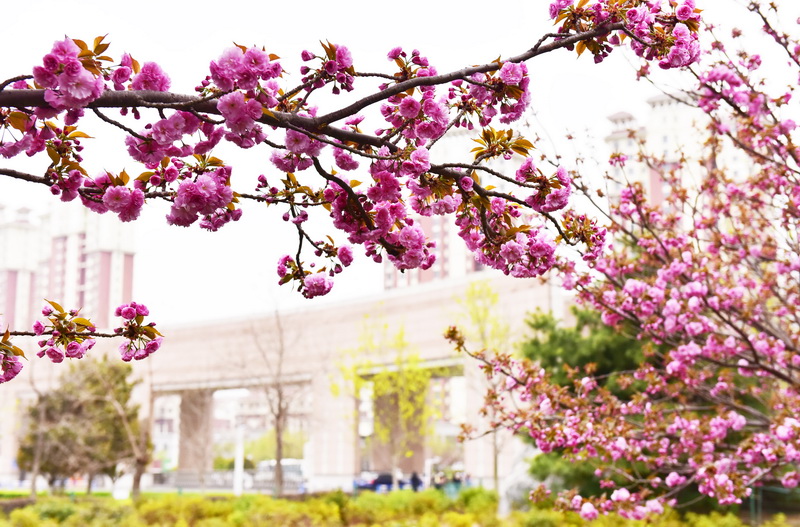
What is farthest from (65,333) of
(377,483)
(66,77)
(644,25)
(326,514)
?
(377,483)

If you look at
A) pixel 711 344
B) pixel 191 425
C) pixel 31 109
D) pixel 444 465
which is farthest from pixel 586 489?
pixel 444 465

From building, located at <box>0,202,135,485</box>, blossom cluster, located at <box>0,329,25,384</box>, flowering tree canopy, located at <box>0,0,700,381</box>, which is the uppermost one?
building, located at <box>0,202,135,485</box>

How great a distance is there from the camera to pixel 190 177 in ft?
10.3

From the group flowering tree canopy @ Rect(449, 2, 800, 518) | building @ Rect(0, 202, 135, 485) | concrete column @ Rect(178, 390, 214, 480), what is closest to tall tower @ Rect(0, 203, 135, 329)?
building @ Rect(0, 202, 135, 485)

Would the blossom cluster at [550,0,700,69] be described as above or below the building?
below

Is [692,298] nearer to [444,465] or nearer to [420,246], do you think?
[420,246]

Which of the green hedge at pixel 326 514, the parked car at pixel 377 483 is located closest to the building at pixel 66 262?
the parked car at pixel 377 483

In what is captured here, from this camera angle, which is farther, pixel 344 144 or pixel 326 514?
pixel 326 514

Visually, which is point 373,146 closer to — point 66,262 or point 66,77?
point 66,77

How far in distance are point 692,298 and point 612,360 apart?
8.26 metres

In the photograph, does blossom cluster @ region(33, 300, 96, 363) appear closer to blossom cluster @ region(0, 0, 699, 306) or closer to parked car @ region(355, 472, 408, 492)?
blossom cluster @ region(0, 0, 699, 306)

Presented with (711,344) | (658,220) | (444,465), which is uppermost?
(658,220)

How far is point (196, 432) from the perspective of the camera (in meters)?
42.9

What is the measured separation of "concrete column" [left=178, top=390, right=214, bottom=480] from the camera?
3875cm
